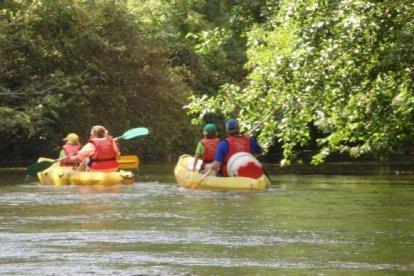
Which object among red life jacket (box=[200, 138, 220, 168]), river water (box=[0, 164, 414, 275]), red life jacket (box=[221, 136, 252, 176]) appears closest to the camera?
river water (box=[0, 164, 414, 275])

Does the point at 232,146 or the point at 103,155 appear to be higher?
the point at 232,146

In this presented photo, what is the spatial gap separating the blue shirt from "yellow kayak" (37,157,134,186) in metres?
3.06

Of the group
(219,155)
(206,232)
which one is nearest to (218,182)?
(219,155)

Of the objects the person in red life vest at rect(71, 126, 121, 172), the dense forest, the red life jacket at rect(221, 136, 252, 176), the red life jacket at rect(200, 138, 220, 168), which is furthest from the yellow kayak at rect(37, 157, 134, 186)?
the red life jacket at rect(221, 136, 252, 176)

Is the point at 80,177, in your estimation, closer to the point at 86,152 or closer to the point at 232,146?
the point at 86,152

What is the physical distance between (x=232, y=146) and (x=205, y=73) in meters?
26.6

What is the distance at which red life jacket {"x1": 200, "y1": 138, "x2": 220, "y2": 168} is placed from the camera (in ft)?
64.8

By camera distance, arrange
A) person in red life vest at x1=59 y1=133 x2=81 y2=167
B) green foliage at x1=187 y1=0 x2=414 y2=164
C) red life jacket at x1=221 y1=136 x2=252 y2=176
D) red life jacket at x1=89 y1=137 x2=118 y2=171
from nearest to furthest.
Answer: green foliage at x1=187 y1=0 x2=414 y2=164 < red life jacket at x1=221 y1=136 x2=252 y2=176 < red life jacket at x1=89 y1=137 x2=118 y2=171 < person in red life vest at x1=59 y1=133 x2=81 y2=167

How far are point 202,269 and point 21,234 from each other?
11.0 feet

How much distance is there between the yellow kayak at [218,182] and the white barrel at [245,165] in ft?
0.46

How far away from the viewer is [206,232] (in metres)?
12.1

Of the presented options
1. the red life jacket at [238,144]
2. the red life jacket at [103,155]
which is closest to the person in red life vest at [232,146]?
the red life jacket at [238,144]

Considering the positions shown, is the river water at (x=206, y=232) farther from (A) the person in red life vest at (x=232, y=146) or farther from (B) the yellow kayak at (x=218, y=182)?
(A) the person in red life vest at (x=232, y=146)

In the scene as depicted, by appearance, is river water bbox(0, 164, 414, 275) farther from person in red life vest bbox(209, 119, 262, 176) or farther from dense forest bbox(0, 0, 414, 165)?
dense forest bbox(0, 0, 414, 165)
